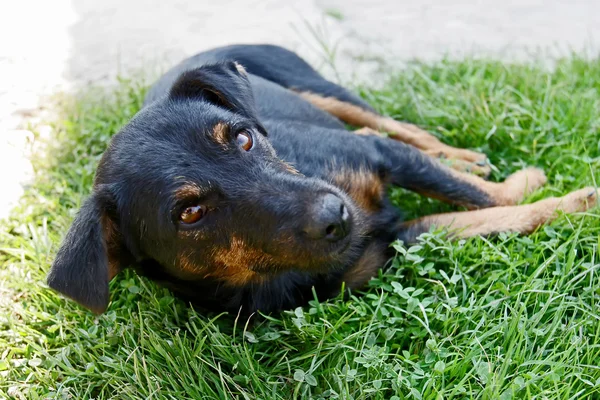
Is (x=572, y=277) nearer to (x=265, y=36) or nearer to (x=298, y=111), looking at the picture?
(x=298, y=111)

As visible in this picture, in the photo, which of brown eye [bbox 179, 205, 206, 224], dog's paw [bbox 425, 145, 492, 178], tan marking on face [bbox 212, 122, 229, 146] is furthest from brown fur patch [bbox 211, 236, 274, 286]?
dog's paw [bbox 425, 145, 492, 178]

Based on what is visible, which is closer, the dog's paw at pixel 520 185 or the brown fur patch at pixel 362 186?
the brown fur patch at pixel 362 186

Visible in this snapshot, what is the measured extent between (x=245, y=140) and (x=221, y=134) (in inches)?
6.5

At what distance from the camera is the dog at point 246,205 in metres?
3.28

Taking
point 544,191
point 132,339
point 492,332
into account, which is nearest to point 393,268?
point 492,332

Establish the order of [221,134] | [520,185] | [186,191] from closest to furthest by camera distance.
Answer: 1. [186,191]
2. [221,134]
3. [520,185]

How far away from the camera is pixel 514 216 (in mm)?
A: 4254

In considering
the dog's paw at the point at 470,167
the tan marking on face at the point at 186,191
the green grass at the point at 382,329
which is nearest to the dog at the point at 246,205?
the tan marking on face at the point at 186,191

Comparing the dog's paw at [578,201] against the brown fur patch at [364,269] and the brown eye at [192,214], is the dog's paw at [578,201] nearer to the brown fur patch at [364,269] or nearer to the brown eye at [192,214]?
the brown fur patch at [364,269]

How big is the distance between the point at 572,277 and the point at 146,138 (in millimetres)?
2543

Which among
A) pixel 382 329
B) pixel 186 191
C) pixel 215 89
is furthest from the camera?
pixel 215 89

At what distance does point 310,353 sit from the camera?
3.60m

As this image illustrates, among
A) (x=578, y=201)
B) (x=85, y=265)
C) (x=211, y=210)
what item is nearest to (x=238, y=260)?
(x=211, y=210)

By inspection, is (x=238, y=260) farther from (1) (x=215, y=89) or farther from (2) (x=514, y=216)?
(2) (x=514, y=216)
